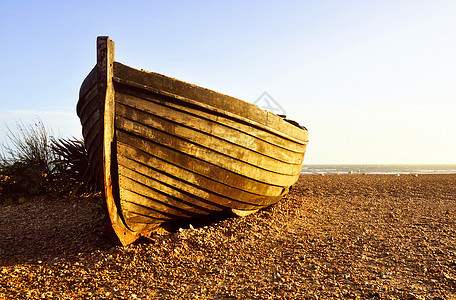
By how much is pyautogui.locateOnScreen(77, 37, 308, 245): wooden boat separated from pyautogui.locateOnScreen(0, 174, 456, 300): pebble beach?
53cm

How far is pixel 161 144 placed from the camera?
13.1 feet

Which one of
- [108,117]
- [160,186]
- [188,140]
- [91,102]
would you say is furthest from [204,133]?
[91,102]

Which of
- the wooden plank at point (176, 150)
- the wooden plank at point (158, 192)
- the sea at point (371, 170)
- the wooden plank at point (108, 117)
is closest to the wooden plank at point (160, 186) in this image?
the wooden plank at point (158, 192)

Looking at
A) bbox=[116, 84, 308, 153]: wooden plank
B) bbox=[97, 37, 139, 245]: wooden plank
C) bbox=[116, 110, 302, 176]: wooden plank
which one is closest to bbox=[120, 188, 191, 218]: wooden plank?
bbox=[97, 37, 139, 245]: wooden plank

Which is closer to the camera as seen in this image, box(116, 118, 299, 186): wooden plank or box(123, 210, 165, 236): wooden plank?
box(116, 118, 299, 186): wooden plank

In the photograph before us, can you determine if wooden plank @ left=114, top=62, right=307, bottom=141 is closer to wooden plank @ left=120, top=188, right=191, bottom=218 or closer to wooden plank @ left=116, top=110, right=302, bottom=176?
wooden plank @ left=116, top=110, right=302, bottom=176

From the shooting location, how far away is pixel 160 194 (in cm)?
417

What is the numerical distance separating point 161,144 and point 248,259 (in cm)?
191

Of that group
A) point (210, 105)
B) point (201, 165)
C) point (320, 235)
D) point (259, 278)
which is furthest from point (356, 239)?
point (210, 105)

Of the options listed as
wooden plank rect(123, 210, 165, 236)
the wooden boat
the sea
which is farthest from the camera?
the sea

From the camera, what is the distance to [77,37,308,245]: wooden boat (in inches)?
152

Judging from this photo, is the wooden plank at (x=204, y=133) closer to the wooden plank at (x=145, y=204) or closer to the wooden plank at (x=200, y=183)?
the wooden plank at (x=200, y=183)

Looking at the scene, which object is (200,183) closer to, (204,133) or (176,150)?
(176,150)

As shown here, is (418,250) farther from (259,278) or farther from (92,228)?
(92,228)
